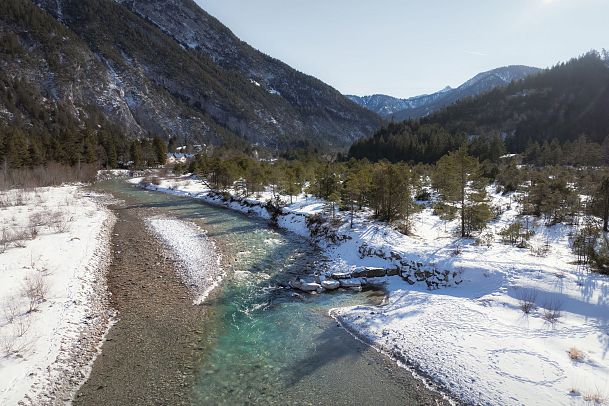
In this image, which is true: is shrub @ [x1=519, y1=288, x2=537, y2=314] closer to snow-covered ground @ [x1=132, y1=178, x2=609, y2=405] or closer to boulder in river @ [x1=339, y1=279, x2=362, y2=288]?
snow-covered ground @ [x1=132, y1=178, x2=609, y2=405]

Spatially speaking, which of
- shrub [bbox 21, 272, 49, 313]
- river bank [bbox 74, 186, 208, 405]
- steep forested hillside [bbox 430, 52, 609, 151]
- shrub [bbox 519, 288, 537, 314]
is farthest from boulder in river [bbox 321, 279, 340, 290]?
steep forested hillside [bbox 430, 52, 609, 151]

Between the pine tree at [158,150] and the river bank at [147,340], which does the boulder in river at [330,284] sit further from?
the pine tree at [158,150]

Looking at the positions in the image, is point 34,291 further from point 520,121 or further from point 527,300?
point 520,121

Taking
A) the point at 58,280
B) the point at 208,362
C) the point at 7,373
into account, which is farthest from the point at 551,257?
the point at 58,280

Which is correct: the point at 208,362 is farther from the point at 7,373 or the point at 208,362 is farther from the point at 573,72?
the point at 573,72

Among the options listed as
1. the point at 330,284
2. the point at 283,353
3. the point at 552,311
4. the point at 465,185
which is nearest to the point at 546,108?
the point at 465,185

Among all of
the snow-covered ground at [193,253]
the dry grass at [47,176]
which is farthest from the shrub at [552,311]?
the dry grass at [47,176]
